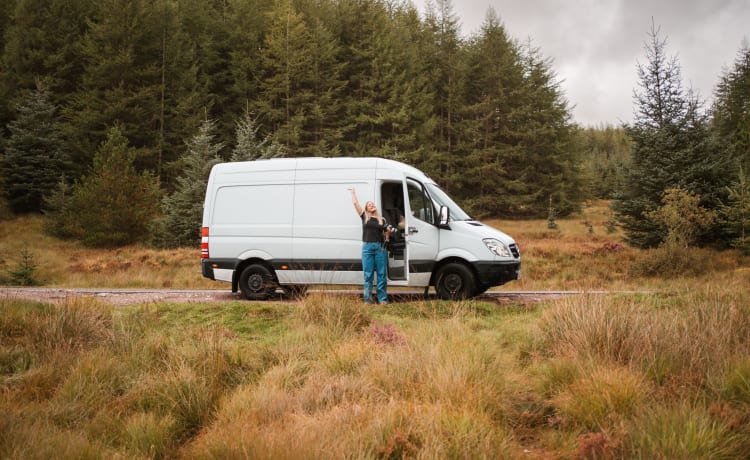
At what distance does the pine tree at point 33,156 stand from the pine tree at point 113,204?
20.1ft

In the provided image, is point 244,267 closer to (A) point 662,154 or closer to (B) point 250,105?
(A) point 662,154

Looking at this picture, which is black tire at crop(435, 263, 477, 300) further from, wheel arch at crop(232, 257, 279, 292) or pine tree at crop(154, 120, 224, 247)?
pine tree at crop(154, 120, 224, 247)

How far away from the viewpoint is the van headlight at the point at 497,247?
31.9 ft

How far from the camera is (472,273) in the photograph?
9.92 metres

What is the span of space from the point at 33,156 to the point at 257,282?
26.8 metres

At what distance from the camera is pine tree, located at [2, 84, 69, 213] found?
30031mm

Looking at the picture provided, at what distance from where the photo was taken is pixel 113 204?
995 inches

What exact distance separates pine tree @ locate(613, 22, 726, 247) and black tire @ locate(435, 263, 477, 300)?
11.9 metres

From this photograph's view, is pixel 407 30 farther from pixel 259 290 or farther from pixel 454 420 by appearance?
pixel 454 420

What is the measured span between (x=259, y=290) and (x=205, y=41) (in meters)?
32.2

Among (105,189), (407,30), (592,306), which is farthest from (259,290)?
(407,30)

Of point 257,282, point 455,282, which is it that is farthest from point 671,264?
point 257,282

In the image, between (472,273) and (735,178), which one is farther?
(735,178)

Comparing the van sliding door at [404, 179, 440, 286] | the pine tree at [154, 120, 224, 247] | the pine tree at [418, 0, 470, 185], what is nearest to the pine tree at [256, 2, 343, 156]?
the pine tree at [418, 0, 470, 185]
